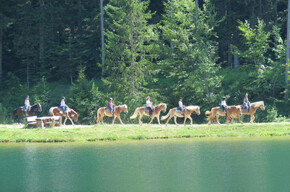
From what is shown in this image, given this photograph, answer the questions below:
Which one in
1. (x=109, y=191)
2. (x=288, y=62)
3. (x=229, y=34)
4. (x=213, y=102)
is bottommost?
(x=109, y=191)

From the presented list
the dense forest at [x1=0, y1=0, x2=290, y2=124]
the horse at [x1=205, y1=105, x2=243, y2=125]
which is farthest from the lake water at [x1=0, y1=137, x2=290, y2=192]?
the dense forest at [x1=0, y1=0, x2=290, y2=124]

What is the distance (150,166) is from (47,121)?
13.4 metres

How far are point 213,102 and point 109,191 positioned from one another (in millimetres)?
22798

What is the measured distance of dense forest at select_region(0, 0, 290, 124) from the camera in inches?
1564

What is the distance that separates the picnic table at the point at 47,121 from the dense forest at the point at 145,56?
4.60m

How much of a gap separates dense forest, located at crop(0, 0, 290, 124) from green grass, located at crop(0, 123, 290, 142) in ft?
17.1

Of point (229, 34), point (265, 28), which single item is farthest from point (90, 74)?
point (265, 28)

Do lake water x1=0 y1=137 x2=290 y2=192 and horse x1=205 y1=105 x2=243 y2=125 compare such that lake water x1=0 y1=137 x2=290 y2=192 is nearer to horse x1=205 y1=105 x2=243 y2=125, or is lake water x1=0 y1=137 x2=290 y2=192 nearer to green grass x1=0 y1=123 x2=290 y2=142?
green grass x1=0 y1=123 x2=290 y2=142

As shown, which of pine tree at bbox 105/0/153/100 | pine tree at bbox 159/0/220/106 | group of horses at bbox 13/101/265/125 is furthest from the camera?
pine tree at bbox 105/0/153/100

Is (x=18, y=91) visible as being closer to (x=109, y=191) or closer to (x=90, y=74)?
(x=90, y=74)

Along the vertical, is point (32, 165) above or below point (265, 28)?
below

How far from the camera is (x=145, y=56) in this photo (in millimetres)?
43719

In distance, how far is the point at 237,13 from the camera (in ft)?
150

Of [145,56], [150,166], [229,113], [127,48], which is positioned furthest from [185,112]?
[150,166]
